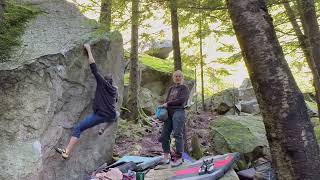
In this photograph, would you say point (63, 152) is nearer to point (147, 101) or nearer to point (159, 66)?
point (147, 101)

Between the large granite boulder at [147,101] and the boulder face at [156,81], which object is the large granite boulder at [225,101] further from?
the large granite boulder at [147,101]

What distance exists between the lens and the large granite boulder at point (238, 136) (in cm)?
1005

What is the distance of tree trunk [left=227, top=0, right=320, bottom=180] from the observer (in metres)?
3.26

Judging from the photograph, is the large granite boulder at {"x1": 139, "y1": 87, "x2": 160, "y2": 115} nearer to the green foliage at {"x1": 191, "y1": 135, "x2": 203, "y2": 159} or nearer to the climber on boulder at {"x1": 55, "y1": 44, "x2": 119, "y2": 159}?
the green foliage at {"x1": 191, "y1": 135, "x2": 203, "y2": 159}

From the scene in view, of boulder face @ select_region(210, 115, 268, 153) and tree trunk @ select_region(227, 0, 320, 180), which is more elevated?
tree trunk @ select_region(227, 0, 320, 180)

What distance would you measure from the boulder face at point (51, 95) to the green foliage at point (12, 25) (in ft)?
0.49

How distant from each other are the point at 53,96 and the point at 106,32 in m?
2.40

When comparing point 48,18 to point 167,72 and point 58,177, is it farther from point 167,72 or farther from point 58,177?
point 167,72

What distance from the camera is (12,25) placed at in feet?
27.5

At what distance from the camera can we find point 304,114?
3.32 meters

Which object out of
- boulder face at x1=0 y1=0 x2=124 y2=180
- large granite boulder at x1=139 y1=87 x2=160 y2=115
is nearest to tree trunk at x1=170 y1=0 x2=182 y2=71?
boulder face at x1=0 y1=0 x2=124 y2=180

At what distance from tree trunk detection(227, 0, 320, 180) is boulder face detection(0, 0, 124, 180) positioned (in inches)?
188

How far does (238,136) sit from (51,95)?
17.3ft

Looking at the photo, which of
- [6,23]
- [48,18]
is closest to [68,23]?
[48,18]
